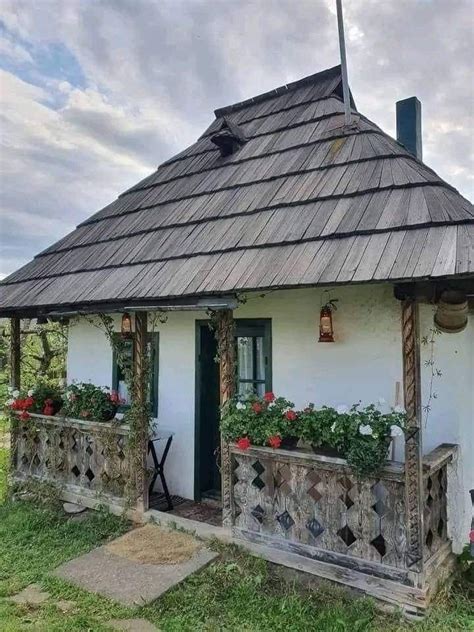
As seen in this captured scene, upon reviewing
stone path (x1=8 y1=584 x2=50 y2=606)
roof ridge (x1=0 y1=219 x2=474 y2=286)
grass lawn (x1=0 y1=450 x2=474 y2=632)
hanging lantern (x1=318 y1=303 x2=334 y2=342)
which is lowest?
stone path (x1=8 y1=584 x2=50 y2=606)

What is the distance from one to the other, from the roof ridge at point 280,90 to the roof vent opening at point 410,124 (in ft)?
3.70

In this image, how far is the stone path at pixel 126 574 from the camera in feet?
10.4

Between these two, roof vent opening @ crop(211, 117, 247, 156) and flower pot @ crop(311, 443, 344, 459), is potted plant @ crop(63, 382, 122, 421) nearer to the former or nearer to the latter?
flower pot @ crop(311, 443, 344, 459)

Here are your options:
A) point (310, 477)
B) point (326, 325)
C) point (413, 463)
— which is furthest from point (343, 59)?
point (310, 477)

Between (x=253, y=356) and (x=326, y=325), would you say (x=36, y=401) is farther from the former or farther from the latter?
(x=326, y=325)

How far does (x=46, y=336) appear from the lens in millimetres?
11203

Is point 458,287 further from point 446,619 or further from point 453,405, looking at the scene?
point 446,619

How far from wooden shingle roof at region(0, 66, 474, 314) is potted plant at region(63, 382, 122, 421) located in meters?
1.07

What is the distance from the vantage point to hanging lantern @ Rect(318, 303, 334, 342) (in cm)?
391

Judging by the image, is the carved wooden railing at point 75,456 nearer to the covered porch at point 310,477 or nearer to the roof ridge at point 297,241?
the covered porch at point 310,477

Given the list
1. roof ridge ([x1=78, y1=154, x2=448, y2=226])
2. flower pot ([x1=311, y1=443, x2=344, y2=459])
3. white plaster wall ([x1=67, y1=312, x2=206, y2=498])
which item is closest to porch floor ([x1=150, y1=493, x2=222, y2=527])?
white plaster wall ([x1=67, y1=312, x2=206, y2=498])

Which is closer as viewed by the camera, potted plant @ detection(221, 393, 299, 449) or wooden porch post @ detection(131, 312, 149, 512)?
potted plant @ detection(221, 393, 299, 449)

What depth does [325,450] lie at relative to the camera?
3455 millimetres

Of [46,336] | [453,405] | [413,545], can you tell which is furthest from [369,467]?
[46,336]
